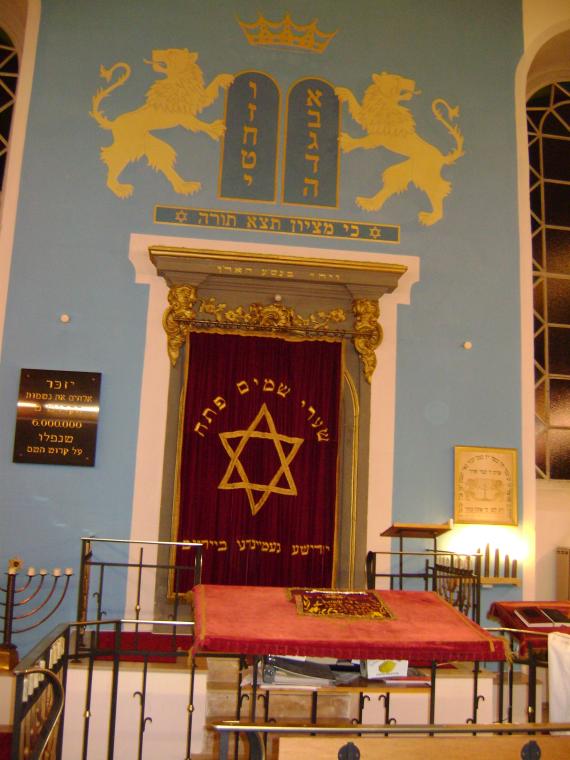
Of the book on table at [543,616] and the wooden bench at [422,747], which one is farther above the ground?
the book on table at [543,616]

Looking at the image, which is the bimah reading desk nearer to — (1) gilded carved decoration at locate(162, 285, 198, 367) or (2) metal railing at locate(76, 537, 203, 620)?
(2) metal railing at locate(76, 537, 203, 620)

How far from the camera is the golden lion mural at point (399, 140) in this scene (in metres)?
7.20

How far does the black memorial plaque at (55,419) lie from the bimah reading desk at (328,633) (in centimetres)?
361

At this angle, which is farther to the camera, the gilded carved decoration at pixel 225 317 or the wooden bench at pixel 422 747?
the gilded carved decoration at pixel 225 317

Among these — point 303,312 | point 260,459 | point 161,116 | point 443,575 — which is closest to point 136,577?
point 260,459

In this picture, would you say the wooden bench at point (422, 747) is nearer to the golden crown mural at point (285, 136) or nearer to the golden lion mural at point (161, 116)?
the golden crown mural at point (285, 136)

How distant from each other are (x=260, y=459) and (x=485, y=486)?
2110 mm

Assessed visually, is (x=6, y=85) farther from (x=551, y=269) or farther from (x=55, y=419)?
(x=551, y=269)

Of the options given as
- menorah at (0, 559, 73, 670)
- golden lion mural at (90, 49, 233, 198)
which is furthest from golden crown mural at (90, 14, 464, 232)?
menorah at (0, 559, 73, 670)

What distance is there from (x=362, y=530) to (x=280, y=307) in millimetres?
2165

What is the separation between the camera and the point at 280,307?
6.84 metres

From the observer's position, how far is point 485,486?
22.4ft

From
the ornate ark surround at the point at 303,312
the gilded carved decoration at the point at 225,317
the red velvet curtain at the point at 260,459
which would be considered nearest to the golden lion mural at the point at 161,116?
the ornate ark surround at the point at 303,312

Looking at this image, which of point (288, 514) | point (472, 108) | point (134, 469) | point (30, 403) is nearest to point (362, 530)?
point (288, 514)
